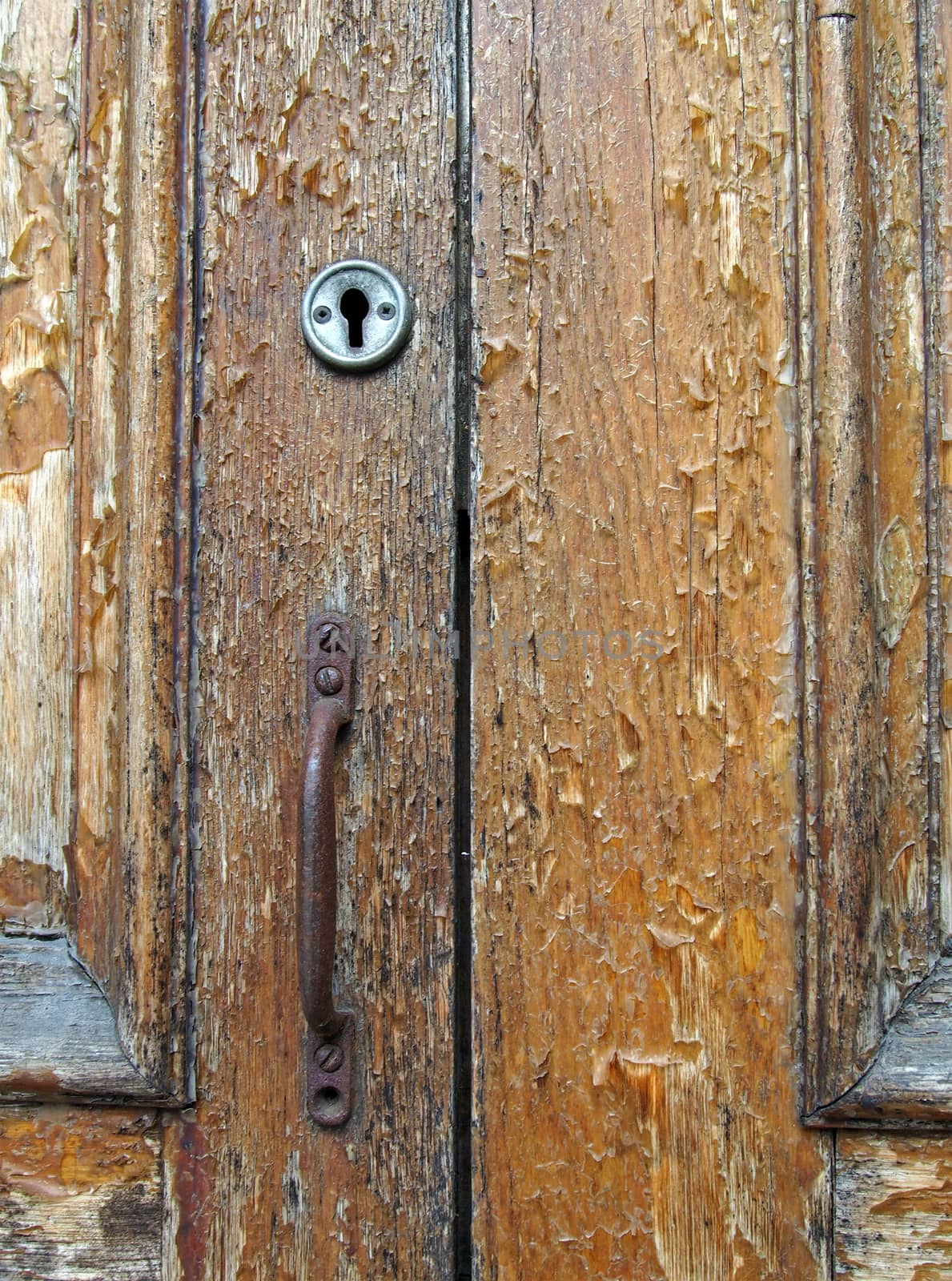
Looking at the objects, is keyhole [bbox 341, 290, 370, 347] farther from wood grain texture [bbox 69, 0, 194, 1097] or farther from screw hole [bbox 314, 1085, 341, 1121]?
screw hole [bbox 314, 1085, 341, 1121]

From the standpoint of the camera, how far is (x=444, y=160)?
0.53 meters

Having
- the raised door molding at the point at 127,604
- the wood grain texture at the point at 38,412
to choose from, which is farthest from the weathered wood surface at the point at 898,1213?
the wood grain texture at the point at 38,412

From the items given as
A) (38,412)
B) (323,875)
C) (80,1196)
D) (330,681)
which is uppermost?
(38,412)

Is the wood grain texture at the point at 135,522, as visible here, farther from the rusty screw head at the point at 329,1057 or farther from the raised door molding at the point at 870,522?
the raised door molding at the point at 870,522

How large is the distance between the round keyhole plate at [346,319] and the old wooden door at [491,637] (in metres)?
0.01

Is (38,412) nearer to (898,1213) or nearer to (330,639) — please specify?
(330,639)

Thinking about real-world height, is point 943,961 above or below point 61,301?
below

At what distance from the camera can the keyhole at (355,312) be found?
54 cm

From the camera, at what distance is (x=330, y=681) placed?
0.52 meters

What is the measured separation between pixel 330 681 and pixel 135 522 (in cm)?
16

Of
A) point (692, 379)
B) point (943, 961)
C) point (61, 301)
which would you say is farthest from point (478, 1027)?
point (61, 301)

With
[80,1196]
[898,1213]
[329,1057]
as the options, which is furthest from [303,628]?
[898,1213]

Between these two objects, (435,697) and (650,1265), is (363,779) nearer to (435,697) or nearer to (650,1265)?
(435,697)

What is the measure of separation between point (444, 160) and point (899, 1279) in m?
0.69
